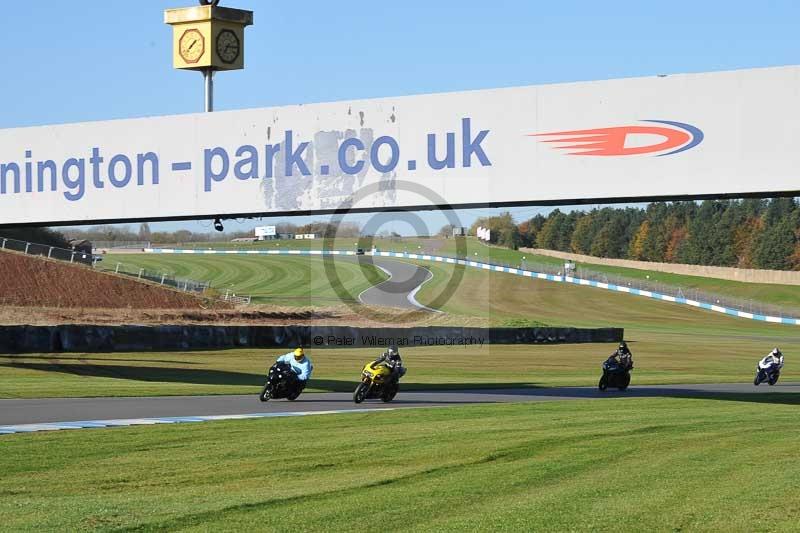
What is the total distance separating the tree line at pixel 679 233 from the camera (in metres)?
141

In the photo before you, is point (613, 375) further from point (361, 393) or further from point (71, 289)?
point (71, 289)

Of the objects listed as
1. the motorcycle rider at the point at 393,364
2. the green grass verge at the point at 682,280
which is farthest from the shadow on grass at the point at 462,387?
the green grass verge at the point at 682,280

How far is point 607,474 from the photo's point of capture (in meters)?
14.4

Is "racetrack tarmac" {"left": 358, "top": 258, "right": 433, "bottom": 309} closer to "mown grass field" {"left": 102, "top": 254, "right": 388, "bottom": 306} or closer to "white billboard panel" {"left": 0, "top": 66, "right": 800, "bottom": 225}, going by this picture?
"mown grass field" {"left": 102, "top": 254, "right": 388, "bottom": 306}

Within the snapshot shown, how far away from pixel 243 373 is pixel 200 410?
1455cm

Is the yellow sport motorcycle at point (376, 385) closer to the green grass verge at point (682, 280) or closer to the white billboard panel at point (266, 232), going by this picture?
the green grass verge at point (682, 280)

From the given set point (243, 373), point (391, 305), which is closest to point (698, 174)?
point (243, 373)

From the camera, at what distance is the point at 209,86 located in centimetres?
2609

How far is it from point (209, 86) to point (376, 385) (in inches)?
290

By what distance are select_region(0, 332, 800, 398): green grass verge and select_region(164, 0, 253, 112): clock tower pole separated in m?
7.43

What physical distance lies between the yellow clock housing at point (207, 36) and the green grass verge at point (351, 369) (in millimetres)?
7569

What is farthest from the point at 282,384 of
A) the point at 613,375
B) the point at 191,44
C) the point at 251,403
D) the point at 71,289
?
the point at 71,289

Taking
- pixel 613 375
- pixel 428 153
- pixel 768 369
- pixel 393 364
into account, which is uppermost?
pixel 428 153

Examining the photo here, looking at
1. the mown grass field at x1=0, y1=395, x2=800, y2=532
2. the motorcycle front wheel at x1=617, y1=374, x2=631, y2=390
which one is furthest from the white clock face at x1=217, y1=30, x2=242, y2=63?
the motorcycle front wheel at x1=617, y1=374, x2=631, y2=390
